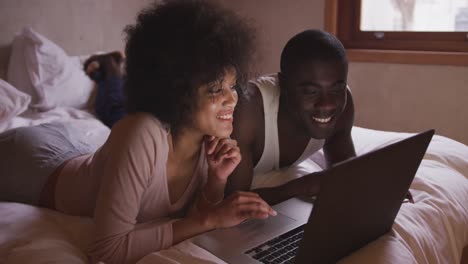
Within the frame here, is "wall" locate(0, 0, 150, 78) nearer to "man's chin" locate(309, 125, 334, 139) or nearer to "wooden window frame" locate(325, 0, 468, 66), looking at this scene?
"wooden window frame" locate(325, 0, 468, 66)

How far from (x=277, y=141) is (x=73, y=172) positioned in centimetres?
57

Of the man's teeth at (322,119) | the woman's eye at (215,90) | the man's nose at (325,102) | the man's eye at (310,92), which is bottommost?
the man's teeth at (322,119)

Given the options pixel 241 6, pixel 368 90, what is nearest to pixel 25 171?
pixel 368 90

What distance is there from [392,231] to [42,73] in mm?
1791

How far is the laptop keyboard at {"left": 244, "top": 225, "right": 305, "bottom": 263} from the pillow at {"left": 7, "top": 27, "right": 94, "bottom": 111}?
1573 mm

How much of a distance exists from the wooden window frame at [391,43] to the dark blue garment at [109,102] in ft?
3.99

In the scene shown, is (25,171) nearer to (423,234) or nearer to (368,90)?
(423,234)

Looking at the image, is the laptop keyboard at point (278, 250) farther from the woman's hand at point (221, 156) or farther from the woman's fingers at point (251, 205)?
the woman's hand at point (221, 156)

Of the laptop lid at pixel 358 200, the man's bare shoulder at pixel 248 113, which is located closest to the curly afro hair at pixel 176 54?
the man's bare shoulder at pixel 248 113

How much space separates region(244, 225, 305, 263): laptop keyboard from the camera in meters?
0.82

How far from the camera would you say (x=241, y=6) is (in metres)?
2.99

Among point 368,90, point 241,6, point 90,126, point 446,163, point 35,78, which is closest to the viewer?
point 446,163

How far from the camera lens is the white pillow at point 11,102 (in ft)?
5.95

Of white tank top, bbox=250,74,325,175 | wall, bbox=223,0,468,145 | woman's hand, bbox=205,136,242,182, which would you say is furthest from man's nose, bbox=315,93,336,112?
wall, bbox=223,0,468,145
